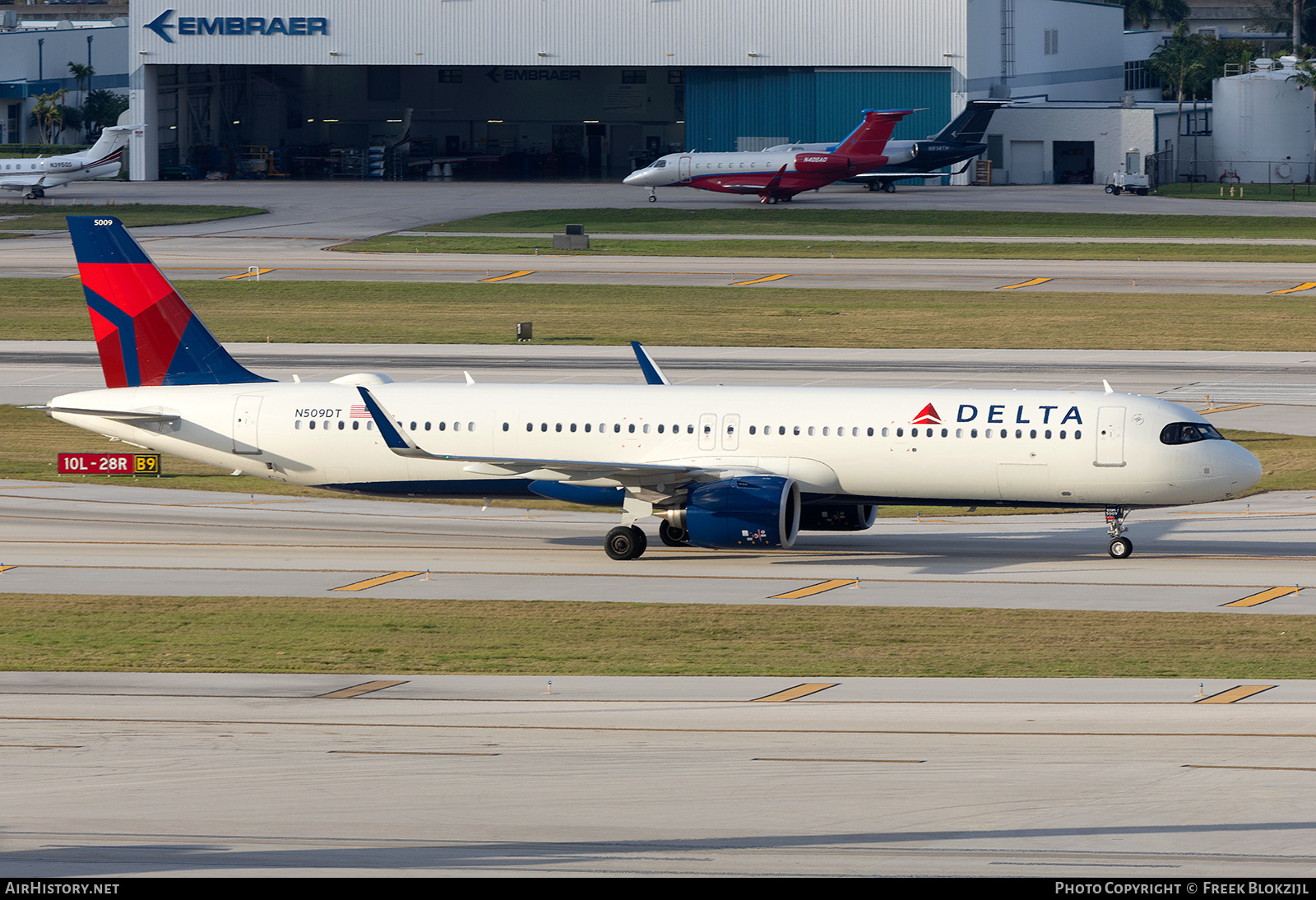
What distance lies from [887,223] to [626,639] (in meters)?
87.8

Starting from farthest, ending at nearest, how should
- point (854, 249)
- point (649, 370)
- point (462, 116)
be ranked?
1. point (462, 116)
2. point (854, 249)
3. point (649, 370)

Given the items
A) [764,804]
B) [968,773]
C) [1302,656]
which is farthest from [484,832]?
[1302,656]

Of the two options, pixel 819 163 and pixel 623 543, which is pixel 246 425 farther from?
pixel 819 163

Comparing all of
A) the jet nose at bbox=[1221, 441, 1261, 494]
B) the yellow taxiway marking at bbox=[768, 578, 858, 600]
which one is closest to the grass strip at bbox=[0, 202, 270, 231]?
the yellow taxiway marking at bbox=[768, 578, 858, 600]

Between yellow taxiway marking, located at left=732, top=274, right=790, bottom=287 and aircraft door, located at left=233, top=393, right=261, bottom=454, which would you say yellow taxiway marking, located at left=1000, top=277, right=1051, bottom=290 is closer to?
yellow taxiway marking, located at left=732, top=274, right=790, bottom=287

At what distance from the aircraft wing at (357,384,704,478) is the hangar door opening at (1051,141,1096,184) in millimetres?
116208

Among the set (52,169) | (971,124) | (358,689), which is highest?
(971,124)

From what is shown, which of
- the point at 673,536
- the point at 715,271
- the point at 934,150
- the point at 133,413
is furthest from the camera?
the point at 934,150

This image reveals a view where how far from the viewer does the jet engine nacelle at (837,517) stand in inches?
1505

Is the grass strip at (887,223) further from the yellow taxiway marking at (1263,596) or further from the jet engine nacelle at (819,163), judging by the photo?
the yellow taxiway marking at (1263,596)

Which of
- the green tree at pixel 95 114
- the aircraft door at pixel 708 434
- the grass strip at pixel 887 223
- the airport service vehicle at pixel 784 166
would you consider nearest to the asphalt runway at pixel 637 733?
the aircraft door at pixel 708 434

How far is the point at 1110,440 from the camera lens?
36.2 metres

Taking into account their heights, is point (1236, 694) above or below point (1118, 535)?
below

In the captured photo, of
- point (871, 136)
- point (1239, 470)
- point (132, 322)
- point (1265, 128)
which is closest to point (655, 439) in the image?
point (1239, 470)
